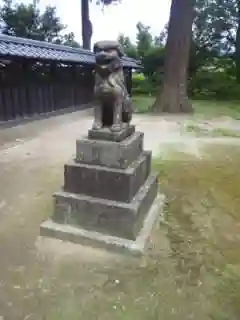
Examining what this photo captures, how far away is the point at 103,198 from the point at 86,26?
677 inches

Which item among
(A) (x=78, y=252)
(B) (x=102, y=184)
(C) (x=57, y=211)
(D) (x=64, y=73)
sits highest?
(D) (x=64, y=73)

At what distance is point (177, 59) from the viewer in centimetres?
1073

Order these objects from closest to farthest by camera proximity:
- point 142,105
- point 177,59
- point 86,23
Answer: point 177,59
point 142,105
point 86,23

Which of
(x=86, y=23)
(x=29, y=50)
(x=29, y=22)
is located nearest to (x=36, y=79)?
(x=29, y=50)

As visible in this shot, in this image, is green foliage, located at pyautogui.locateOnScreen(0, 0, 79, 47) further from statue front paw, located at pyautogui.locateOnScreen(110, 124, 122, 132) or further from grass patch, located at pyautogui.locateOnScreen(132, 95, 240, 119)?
statue front paw, located at pyautogui.locateOnScreen(110, 124, 122, 132)

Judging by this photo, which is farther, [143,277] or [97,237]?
[97,237]

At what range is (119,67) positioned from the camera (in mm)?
2701

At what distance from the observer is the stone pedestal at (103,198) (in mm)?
2611

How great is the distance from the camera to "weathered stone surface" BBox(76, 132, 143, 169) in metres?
2.64

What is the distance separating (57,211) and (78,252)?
452 millimetres

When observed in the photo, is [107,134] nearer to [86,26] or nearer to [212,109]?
[212,109]

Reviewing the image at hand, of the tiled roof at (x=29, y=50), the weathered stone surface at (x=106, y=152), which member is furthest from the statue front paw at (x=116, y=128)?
the tiled roof at (x=29, y=50)

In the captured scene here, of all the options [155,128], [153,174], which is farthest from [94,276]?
[155,128]

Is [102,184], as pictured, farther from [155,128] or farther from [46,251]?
[155,128]
